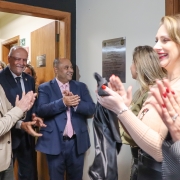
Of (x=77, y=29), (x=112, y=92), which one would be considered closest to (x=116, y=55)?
(x=77, y=29)

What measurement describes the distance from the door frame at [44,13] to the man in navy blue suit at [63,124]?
0.32 metres

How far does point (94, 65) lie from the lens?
2719 millimetres

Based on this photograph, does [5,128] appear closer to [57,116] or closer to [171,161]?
[57,116]

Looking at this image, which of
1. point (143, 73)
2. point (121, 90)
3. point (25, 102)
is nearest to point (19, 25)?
point (25, 102)

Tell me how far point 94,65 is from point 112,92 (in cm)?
168

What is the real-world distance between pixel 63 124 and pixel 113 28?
0.99m

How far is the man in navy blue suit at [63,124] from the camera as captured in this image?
7.97 ft

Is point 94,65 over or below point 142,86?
over

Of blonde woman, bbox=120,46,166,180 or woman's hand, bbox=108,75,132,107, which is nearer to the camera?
woman's hand, bbox=108,75,132,107

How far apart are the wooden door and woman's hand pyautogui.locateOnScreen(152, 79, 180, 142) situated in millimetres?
2213

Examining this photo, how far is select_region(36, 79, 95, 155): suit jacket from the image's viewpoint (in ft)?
7.95

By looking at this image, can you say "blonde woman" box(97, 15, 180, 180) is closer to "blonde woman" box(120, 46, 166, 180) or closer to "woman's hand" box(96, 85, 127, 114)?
"woman's hand" box(96, 85, 127, 114)

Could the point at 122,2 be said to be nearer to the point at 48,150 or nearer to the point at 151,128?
the point at 48,150

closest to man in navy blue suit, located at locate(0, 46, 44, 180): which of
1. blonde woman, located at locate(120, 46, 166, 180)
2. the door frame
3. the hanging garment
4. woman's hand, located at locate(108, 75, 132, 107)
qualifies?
the door frame
